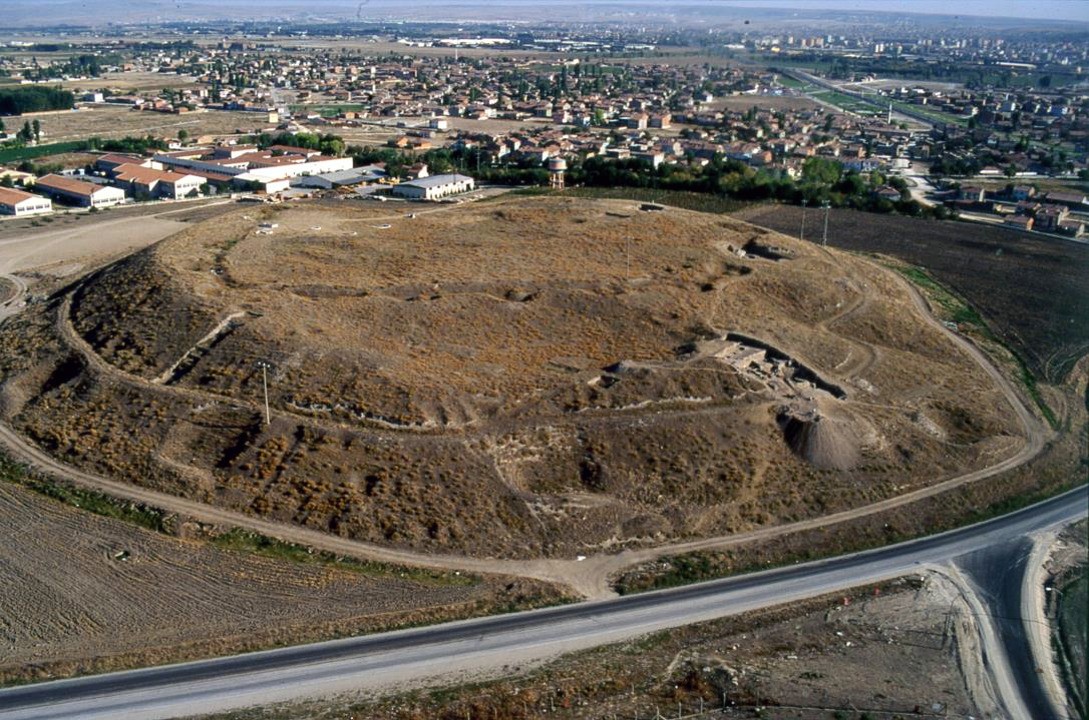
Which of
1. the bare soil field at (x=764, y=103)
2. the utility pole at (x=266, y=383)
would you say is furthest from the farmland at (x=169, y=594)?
the bare soil field at (x=764, y=103)

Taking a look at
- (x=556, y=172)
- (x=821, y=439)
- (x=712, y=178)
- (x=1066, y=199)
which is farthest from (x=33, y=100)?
(x=821, y=439)

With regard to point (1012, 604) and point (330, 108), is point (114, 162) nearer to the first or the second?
point (330, 108)

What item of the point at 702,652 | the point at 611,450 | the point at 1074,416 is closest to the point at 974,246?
the point at 1074,416

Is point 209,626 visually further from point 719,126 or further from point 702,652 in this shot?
point 719,126

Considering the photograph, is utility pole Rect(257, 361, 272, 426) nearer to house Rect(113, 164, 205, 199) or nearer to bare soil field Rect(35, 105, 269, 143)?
house Rect(113, 164, 205, 199)

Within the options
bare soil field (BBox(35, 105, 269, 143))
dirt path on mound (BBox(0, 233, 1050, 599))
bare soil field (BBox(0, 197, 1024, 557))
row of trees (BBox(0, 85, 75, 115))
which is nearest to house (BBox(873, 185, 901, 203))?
bare soil field (BBox(0, 197, 1024, 557))

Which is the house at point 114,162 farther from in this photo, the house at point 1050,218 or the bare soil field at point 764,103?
the bare soil field at point 764,103
